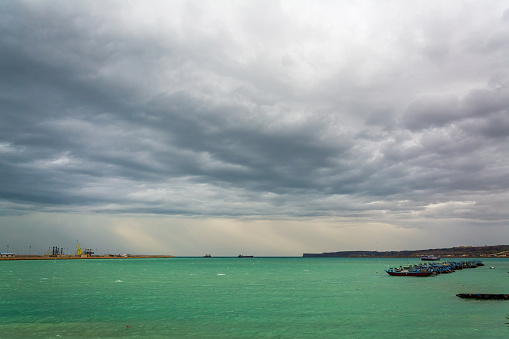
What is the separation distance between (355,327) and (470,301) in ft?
104

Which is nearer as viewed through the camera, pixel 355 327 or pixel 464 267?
pixel 355 327

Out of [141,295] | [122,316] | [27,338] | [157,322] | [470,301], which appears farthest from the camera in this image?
[141,295]

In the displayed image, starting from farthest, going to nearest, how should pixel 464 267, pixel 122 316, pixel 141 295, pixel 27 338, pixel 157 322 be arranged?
pixel 464 267 < pixel 141 295 < pixel 122 316 < pixel 157 322 < pixel 27 338

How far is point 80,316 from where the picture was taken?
48969mm

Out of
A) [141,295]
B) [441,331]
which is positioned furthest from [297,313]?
[141,295]

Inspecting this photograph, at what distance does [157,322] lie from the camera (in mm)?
44875

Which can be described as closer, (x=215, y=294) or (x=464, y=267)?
(x=215, y=294)

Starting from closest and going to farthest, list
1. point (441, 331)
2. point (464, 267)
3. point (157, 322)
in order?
1. point (441, 331)
2. point (157, 322)
3. point (464, 267)

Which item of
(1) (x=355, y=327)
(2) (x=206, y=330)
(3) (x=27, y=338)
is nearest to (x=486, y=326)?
(1) (x=355, y=327)

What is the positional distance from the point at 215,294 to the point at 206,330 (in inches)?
1303

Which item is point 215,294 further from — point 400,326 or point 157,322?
point 400,326

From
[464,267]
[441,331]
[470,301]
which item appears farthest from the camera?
[464,267]

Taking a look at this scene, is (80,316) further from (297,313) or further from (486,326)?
(486,326)

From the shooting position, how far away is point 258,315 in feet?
162
